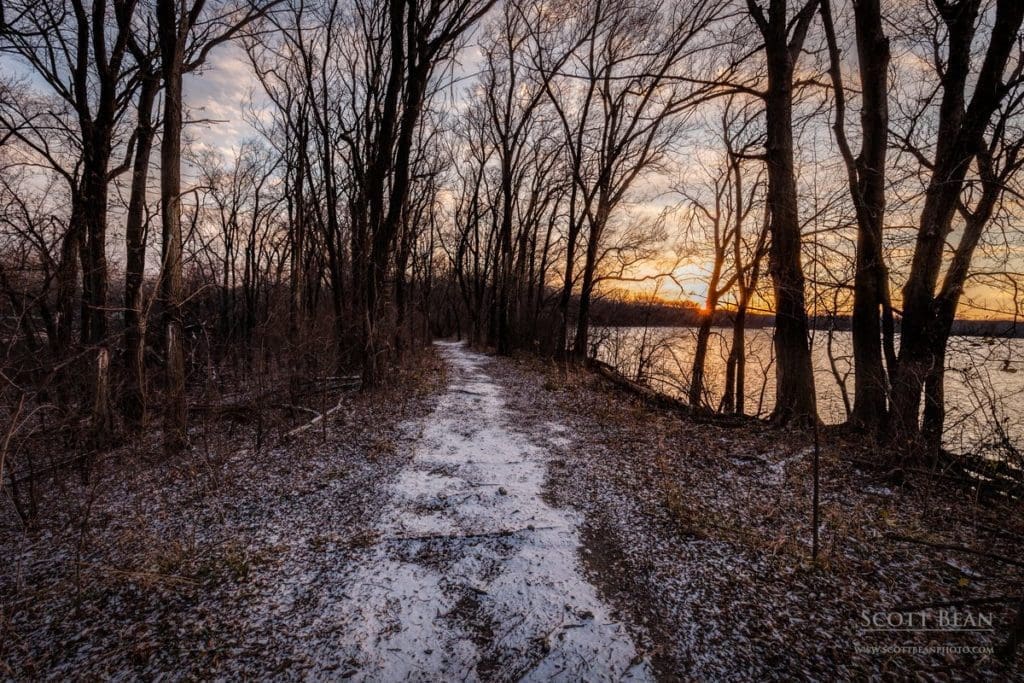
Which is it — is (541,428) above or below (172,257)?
below

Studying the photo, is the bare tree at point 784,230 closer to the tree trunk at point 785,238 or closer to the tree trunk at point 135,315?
the tree trunk at point 785,238

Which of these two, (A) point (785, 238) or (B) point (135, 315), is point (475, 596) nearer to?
(B) point (135, 315)

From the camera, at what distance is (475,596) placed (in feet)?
9.88

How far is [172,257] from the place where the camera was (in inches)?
206

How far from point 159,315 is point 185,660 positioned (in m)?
4.30

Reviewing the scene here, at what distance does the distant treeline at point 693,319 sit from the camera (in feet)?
13.8

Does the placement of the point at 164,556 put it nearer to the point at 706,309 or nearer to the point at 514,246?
the point at 706,309

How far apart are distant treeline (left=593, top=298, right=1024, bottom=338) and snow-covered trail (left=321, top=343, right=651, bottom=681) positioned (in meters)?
2.82

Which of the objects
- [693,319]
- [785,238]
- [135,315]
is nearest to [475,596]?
[135,315]

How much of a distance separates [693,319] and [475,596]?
45.0ft

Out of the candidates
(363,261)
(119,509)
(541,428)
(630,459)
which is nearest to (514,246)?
(363,261)

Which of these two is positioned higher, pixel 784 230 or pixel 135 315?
pixel 784 230

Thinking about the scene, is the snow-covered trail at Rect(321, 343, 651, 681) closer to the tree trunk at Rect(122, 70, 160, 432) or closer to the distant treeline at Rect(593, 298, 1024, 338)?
the distant treeline at Rect(593, 298, 1024, 338)

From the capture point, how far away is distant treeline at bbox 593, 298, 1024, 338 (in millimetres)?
4195
